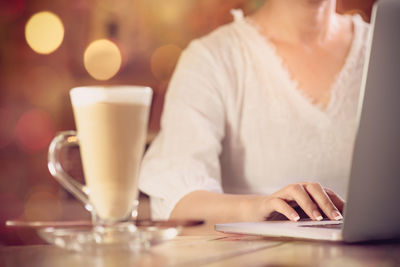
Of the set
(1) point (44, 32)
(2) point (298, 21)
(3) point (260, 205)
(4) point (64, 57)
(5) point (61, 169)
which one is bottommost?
(3) point (260, 205)

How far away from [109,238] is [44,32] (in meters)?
3.53

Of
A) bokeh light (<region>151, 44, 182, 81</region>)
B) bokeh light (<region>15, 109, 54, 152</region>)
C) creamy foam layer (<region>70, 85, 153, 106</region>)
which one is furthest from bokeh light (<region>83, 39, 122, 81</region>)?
creamy foam layer (<region>70, 85, 153, 106</region>)

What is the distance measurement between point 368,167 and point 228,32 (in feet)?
3.66

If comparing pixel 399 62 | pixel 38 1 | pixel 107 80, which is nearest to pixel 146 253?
pixel 399 62

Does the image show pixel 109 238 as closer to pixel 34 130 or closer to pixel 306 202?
pixel 306 202

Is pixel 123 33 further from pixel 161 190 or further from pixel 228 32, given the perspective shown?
pixel 161 190

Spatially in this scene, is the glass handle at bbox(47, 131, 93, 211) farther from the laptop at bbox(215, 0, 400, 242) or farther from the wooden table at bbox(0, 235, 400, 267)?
the laptop at bbox(215, 0, 400, 242)

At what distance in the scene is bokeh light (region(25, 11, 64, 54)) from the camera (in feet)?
12.7

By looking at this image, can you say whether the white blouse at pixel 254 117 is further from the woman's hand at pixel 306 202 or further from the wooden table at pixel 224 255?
the wooden table at pixel 224 255

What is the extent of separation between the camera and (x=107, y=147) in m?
0.63

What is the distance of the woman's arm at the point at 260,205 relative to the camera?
2.58 feet

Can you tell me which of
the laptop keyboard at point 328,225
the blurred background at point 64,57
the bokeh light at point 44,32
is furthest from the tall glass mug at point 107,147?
the bokeh light at point 44,32

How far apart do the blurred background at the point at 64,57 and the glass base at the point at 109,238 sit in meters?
3.10

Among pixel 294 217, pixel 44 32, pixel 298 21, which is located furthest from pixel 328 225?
pixel 44 32
